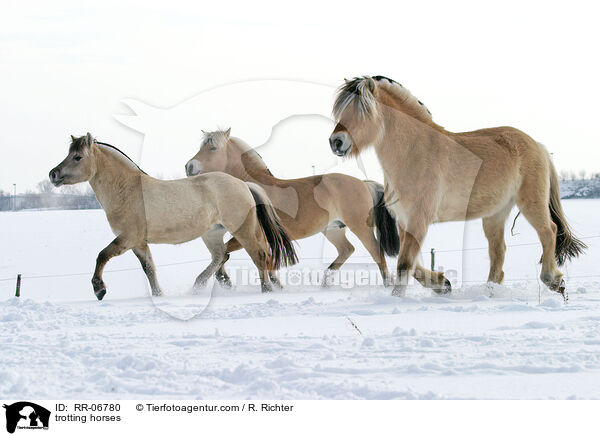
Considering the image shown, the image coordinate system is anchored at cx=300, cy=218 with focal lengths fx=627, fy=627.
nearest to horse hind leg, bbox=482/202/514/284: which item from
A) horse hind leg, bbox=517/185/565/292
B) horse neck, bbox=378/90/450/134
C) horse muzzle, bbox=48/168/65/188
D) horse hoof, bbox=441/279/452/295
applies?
horse hind leg, bbox=517/185/565/292

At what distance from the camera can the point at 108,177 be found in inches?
297

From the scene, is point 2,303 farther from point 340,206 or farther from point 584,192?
point 584,192

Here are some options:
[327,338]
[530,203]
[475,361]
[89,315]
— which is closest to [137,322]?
[89,315]

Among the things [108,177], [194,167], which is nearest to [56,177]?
[108,177]

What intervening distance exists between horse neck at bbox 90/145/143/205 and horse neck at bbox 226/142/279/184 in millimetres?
1438

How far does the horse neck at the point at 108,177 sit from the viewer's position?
7.53 metres

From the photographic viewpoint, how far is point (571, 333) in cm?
466

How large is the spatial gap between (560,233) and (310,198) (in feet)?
10.4

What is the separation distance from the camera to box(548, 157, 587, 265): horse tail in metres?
7.38

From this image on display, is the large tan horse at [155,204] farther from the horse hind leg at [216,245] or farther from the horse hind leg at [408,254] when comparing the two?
the horse hind leg at [408,254]

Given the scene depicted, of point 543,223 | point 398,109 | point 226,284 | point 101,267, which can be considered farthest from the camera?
point 226,284

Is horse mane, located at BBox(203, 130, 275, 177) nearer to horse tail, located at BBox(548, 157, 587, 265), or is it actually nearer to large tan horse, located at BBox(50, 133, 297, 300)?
large tan horse, located at BBox(50, 133, 297, 300)

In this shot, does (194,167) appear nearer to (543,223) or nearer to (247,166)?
(247,166)

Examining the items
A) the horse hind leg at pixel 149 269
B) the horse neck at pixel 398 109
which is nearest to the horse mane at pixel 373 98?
the horse neck at pixel 398 109
